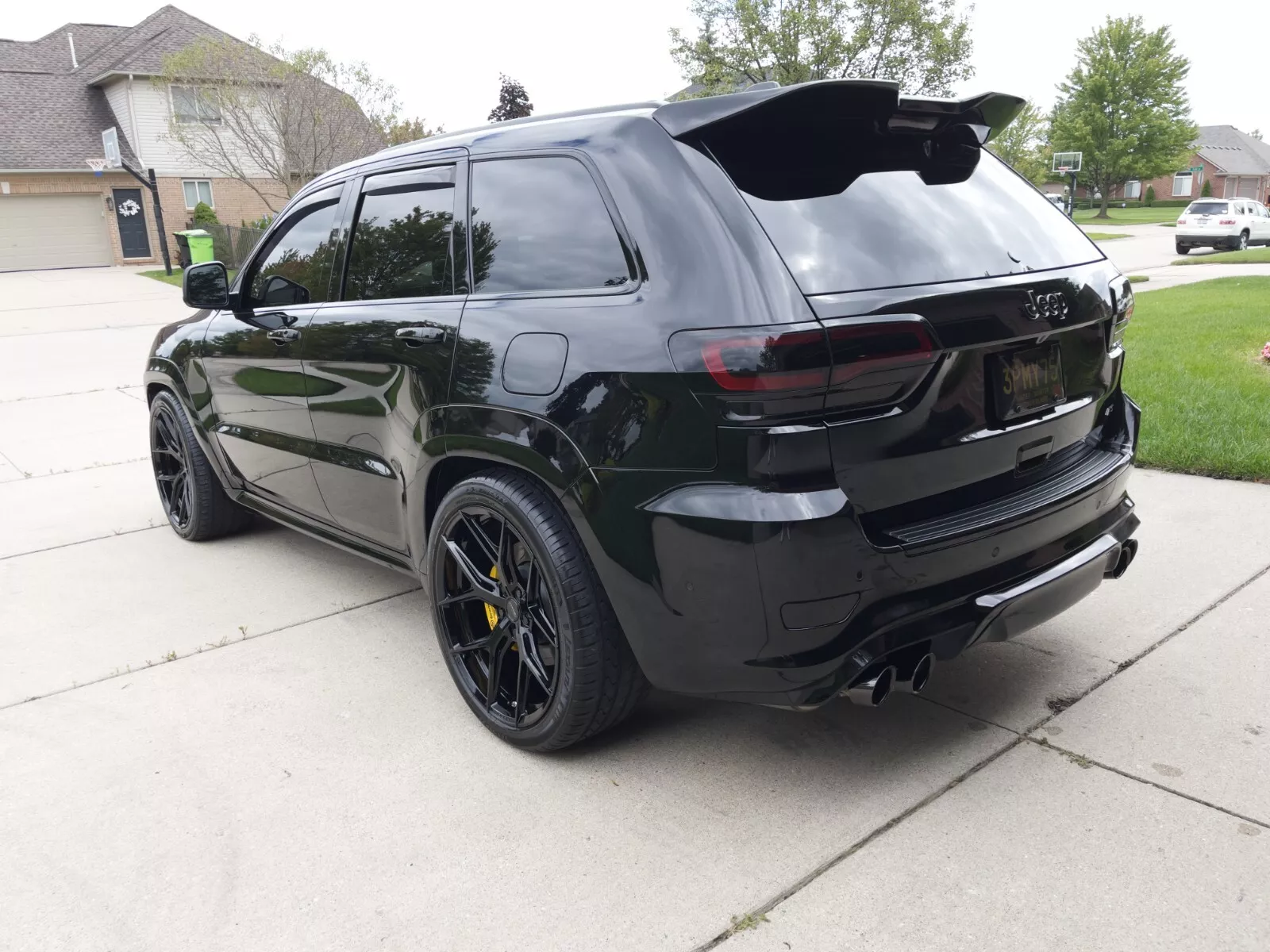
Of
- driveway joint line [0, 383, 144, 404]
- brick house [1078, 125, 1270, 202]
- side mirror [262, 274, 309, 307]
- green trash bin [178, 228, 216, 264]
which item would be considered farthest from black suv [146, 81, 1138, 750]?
brick house [1078, 125, 1270, 202]

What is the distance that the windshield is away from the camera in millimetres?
29078

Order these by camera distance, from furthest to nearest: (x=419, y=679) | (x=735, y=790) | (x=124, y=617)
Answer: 1. (x=124, y=617)
2. (x=419, y=679)
3. (x=735, y=790)

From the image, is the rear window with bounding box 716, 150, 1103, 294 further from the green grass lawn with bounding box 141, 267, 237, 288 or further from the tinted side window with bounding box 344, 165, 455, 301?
the green grass lawn with bounding box 141, 267, 237, 288

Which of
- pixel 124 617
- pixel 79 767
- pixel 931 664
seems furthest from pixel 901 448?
pixel 124 617

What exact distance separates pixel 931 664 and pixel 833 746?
0.62 m

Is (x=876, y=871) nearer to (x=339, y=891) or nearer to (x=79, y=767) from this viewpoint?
(x=339, y=891)

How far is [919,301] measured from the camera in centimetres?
252

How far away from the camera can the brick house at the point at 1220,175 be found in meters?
79.3

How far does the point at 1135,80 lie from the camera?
57781mm

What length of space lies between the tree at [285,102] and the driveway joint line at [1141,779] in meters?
28.3

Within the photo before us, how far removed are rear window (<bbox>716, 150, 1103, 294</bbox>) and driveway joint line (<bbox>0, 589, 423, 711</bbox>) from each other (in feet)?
8.95

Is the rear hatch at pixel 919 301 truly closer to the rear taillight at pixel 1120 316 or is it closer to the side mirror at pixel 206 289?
the rear taillight at pixel 1120 316

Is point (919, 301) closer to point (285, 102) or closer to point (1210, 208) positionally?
point (285, 102)

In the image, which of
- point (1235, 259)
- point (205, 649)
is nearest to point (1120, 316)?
point (205, 649)
